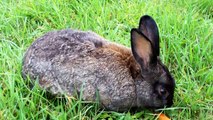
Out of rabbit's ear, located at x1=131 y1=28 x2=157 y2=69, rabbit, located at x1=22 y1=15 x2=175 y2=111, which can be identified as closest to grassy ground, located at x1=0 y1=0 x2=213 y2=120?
rabbit, located at x1=22 y1=15 x2=175 y2=111

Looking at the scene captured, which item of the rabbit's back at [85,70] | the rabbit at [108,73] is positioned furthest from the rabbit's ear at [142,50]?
the rabbit's back at [85,70]

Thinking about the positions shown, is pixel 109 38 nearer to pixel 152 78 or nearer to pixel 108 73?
pixel 108 73

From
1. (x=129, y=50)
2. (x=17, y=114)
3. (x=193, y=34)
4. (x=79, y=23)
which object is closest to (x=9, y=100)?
(x=17, y=114)

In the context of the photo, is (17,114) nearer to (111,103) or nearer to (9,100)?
(9,100)

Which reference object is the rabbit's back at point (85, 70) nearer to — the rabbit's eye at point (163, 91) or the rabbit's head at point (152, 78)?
the rabbit's head at point (152, 78)

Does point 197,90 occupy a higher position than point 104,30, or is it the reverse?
point 104,30

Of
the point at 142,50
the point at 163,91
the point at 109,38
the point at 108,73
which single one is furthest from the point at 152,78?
the point at 109,38

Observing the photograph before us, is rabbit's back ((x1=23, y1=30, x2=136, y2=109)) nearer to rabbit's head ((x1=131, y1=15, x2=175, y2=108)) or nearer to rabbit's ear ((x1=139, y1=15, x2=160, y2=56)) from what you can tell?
rabbit's head ((x1=131, y1=15, x2=175, y2=108))
